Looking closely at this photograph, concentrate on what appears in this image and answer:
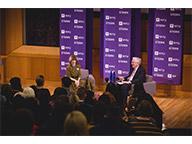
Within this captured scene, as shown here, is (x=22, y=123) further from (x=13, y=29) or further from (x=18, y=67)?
(x=13, y=29)

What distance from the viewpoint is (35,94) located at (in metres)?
7.87

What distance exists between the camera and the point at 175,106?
441 inches

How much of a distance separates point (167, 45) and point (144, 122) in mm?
5330

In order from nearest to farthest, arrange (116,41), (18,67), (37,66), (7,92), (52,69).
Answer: (7,92) < (116,41) < (52,69) < (37,66) < (18,67)

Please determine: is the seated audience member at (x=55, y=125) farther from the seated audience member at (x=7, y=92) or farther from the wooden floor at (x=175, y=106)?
the wooden floor at (x=175, y=106)

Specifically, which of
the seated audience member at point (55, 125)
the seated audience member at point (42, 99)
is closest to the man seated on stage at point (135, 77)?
the seated audience member at point (42, 99)

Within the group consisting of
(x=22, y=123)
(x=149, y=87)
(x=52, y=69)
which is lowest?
(x=149, y=87)

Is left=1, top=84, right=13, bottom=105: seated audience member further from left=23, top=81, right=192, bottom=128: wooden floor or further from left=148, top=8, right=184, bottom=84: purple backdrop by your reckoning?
left=148, top=8, right=184, bottom=84: purple backdrop

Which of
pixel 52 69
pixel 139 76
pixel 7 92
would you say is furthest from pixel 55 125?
pixel 52 69

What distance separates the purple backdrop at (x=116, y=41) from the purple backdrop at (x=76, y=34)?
364mm

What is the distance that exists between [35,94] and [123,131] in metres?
2.56

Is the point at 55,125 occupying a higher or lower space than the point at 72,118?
lower

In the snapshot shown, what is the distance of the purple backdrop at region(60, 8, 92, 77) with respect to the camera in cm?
1184

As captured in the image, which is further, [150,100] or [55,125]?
[150,100]
